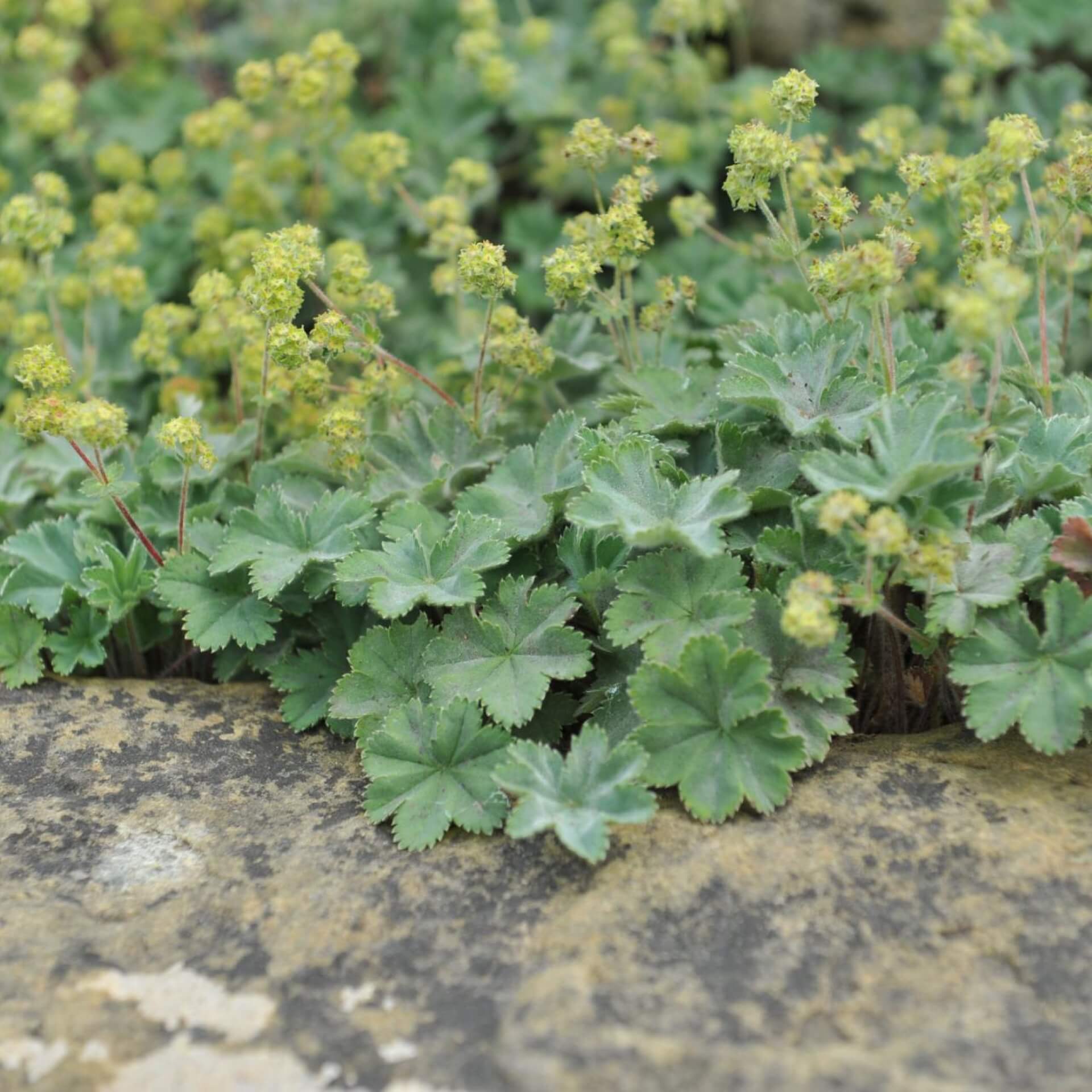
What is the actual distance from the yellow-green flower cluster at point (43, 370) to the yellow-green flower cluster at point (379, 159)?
1.24 m

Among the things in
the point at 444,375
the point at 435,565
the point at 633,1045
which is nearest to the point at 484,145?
the point at 444,375

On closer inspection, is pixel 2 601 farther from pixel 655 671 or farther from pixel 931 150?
pixel 931 150

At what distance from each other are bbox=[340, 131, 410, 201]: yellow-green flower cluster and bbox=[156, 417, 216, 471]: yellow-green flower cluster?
117cm

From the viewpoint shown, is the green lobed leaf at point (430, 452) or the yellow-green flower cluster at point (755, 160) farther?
the green lobed leaf at point (430, 452)

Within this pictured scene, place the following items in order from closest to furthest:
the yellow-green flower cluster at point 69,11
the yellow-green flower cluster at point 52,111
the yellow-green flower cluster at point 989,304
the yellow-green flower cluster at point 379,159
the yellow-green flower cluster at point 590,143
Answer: the yellow-green flower cluster at point 989,304 < the yellow-green flower cluster at point 590,143 < the yellow-green flower cluster at point 379,159 < the yellow-green flower cluster at point 52,111 < the yellow-green flower cluster at point 69,11

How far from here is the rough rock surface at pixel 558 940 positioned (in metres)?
1.77

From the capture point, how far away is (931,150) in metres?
3.94

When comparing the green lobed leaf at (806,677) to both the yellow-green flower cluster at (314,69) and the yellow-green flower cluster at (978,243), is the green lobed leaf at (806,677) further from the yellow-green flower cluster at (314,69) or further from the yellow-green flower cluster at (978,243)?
the yellow-green flower cluster at (314,69)

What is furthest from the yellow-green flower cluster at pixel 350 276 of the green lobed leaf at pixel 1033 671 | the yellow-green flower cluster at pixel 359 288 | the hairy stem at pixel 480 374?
the green lobed leaf at pixel 1033 671

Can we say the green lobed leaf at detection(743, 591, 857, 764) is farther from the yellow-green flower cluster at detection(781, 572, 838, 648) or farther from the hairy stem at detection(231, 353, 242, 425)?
the hairy stem at detection(231, 353, 242, 425)

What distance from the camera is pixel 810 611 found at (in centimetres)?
206

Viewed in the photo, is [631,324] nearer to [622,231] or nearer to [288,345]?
[622,231]

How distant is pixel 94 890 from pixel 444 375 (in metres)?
1.78

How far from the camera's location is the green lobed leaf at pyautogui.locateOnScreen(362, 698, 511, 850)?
7.52 feet
